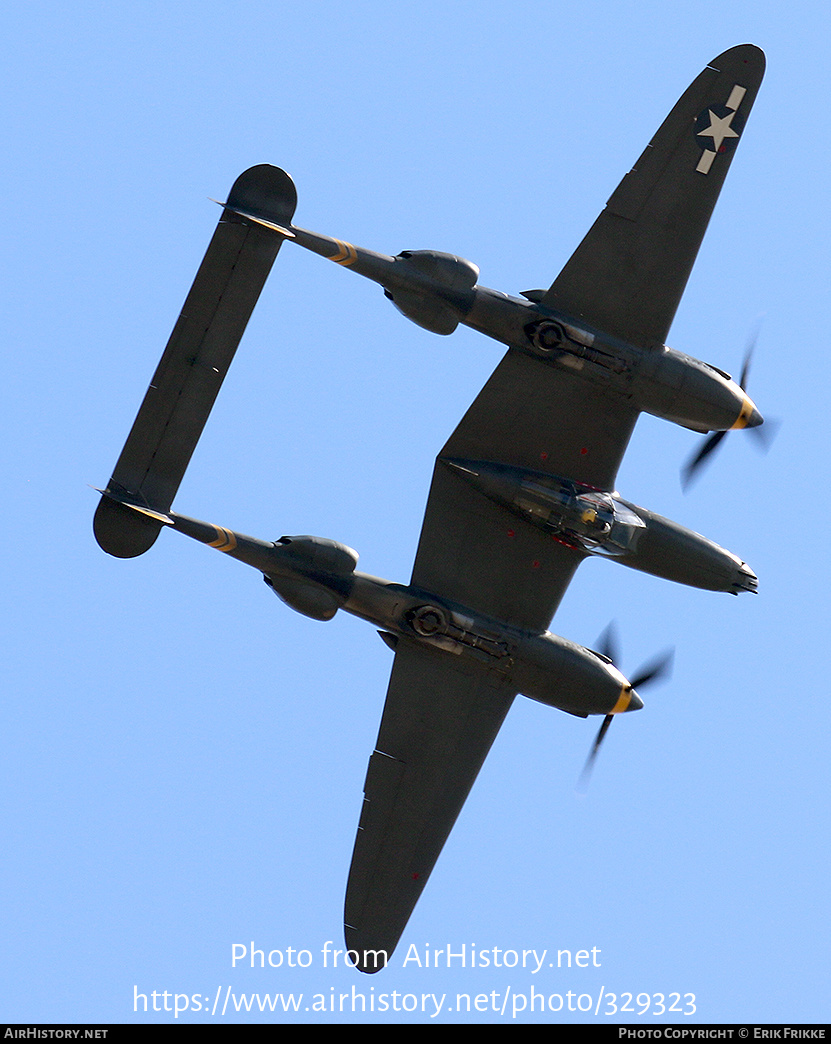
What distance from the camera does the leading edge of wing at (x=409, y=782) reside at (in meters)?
34.1

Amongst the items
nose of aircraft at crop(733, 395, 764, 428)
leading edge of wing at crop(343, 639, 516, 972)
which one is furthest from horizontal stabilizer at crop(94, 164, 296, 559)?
nose of aircraft at crop(733, 395, 764, 428)

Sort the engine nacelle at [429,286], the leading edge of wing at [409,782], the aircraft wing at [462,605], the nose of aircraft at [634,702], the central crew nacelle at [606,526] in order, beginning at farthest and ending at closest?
1. the nose of aircraft at [634,702]
2. the leading edge of wing at [409,782]
3. the aircraft wing at [462,605]
4. the central crew nacelle at [606,526]
5. the engine nacelle at [429,286]

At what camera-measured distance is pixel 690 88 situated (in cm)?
3206

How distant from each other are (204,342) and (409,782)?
10.9m

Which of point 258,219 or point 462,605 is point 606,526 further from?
point 258,219

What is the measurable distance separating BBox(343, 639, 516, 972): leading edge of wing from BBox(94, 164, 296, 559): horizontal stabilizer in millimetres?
6939

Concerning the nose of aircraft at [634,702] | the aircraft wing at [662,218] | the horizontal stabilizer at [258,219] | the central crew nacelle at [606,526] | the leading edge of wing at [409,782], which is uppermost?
the aircraft wing at [662,218]

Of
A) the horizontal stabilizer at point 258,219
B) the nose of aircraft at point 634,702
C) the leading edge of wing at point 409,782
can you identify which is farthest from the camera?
the nose of aircraft at point 634,702

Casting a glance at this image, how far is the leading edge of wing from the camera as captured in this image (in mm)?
34125

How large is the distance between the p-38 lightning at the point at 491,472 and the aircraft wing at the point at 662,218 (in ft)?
0.14

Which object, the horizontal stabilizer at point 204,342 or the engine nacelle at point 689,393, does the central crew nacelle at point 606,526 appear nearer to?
the engine nacelle at point 689,393

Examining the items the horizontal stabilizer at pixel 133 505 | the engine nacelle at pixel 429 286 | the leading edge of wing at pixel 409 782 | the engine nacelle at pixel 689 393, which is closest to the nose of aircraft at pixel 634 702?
the leading edge of wing at pixel 409 782

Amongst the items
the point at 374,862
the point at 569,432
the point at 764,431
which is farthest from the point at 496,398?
the point at 374,862

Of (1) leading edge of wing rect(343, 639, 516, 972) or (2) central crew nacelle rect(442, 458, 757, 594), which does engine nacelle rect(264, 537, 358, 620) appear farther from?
(2) central crew nacelle rect(442, 458, 757, 594)
